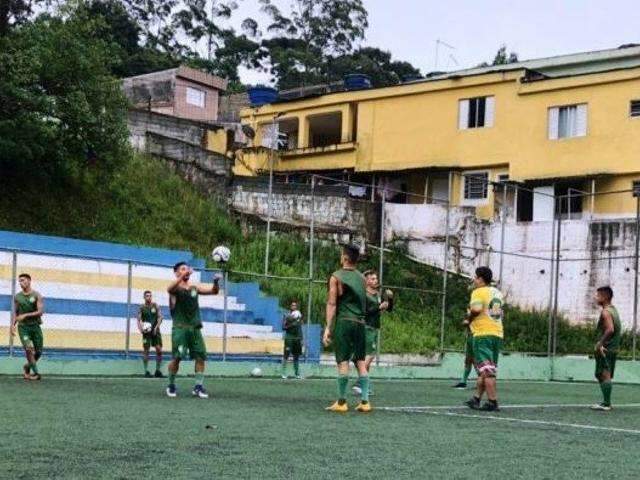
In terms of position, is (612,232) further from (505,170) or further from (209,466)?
(209,466)

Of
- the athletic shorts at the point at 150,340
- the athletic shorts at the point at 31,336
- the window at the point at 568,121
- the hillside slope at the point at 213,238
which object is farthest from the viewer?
the window at the point at 568,121

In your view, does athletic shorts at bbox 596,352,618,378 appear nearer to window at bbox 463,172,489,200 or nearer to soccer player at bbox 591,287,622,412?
soccer player at bbox 591,287,622,412

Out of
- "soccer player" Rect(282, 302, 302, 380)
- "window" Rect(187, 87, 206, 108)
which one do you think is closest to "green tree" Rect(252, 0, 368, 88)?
"window" Rect(187, 87, 206, 108)

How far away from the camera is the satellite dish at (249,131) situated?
44.9 m

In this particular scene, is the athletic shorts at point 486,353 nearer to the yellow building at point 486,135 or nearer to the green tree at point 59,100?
the green tree at point 59,100

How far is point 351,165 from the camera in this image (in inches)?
1678

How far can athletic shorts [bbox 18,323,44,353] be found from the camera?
1645 cm

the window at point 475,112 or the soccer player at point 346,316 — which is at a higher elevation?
the window at point 475,112

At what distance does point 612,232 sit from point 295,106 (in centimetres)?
1781

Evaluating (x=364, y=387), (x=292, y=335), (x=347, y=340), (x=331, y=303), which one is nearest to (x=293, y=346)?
(x=292, y=335)

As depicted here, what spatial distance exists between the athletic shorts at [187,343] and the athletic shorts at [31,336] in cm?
458

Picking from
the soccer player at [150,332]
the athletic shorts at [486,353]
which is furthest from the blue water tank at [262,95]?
the athletic shorts at [486,353]

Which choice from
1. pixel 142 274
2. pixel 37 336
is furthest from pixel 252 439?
pixel 142 274

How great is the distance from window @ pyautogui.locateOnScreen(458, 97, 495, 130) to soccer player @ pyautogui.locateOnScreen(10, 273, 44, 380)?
2600 centimetres
